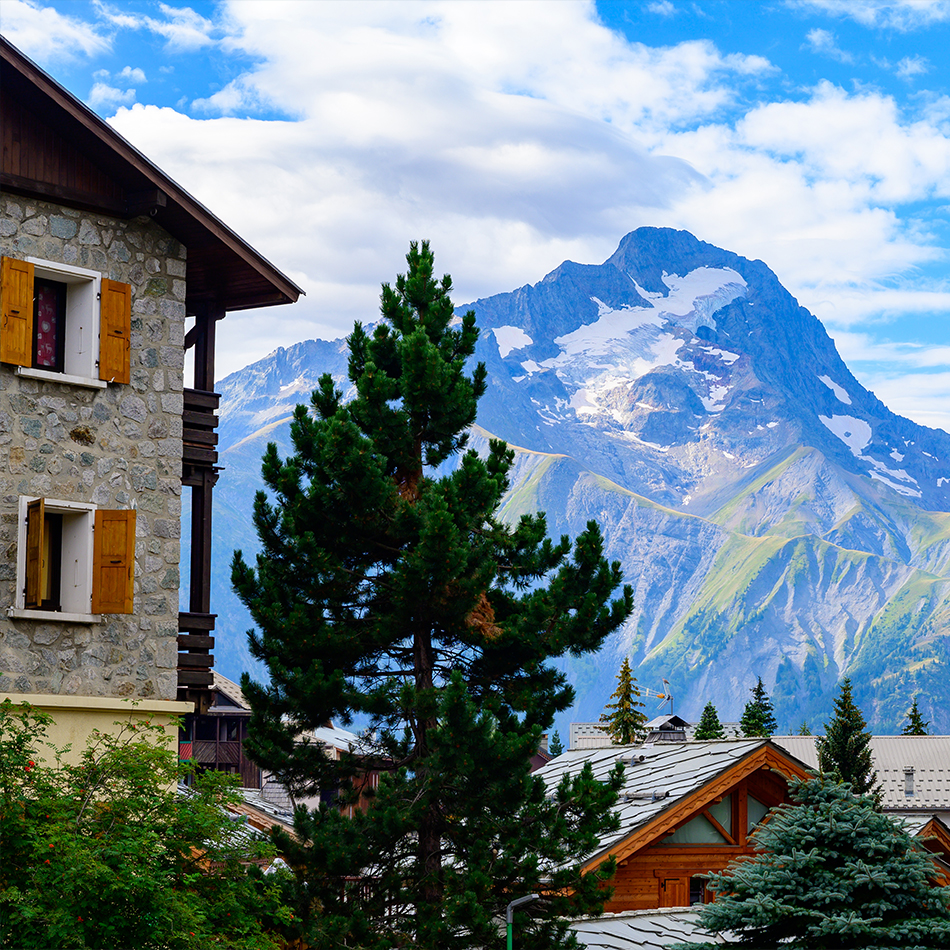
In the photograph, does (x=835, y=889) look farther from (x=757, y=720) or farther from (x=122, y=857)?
(x=757, y=720)

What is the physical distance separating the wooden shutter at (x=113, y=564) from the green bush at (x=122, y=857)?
187cm

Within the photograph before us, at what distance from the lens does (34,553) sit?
51.4 feet

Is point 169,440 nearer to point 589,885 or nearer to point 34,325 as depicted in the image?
point 34,325

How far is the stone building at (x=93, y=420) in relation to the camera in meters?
16.0

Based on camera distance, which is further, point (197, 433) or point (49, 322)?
point (197, 433)

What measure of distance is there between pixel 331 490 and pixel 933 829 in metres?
18.4

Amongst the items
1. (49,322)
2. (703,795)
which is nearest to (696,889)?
(703,795)

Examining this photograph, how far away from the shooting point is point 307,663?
17.7 metres

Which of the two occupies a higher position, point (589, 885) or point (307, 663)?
point (307, 663)

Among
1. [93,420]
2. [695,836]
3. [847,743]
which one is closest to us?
[93,420]

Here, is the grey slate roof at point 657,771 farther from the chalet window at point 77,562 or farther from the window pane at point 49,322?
the window pane at point 49,322

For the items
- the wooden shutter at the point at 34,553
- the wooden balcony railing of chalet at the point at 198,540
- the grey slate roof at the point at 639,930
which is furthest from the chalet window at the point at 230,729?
the wooden shutter at the point at 34,553

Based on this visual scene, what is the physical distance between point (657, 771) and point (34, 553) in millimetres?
13661

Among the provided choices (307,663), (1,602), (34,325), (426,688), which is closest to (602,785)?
(426,688)
